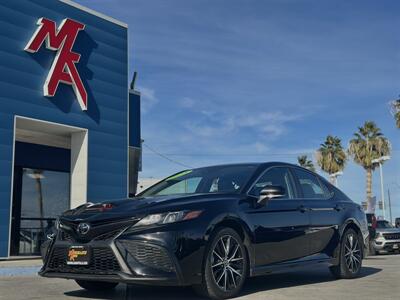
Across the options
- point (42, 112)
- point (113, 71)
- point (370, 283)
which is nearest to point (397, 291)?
point (370, 283)

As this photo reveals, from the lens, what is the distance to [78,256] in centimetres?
545

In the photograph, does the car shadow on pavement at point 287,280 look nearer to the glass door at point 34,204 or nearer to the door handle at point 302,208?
the door handle at point 302,208

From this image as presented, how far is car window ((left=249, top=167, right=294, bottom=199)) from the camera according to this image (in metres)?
6.58

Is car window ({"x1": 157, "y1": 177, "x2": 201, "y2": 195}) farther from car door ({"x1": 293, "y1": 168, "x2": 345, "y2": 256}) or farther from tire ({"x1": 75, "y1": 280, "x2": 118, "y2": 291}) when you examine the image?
car door ({"x1": 293, "y1": 168, "x2": 345, "y2": 256})

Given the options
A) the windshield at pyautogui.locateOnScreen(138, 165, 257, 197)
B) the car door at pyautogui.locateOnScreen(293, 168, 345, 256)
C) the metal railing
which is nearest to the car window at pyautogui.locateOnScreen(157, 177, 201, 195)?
the windshield at pyautogui.locateOnScreen(138, 165, 257, 197)

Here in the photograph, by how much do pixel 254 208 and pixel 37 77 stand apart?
34.6 feet

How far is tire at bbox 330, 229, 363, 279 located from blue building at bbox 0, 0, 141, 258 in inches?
366

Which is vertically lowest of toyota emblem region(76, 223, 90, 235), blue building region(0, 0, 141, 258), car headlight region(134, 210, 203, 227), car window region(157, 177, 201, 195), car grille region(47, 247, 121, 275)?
car grille region(47, 247, 121, 275)

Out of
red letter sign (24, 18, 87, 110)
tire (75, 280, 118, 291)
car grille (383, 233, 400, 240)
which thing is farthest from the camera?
car grille (383, 233, 400, 240)

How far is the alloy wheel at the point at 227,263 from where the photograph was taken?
5663 millimetres

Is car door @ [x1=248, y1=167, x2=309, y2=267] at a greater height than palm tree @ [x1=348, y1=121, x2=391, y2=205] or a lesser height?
lesser

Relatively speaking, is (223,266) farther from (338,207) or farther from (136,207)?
(338,207)

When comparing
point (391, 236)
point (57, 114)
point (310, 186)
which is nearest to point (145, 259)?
point (310, 186)

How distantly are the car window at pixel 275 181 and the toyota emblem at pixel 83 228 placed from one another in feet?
6.44
